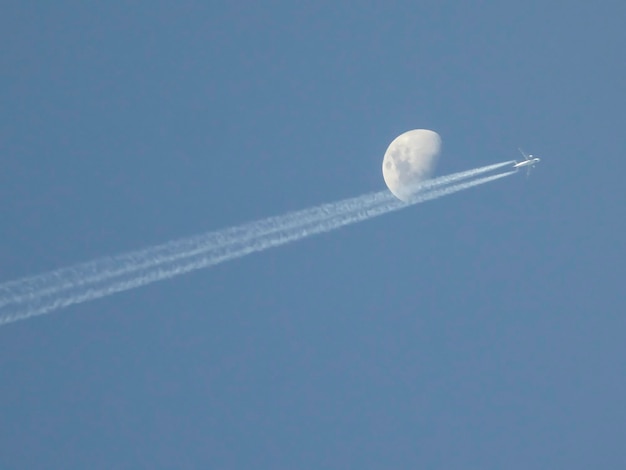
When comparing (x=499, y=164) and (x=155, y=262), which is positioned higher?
(x=499, y=164)

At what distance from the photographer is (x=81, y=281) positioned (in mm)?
75188

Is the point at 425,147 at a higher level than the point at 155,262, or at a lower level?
higher

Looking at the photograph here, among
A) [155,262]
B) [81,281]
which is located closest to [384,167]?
[155,262]

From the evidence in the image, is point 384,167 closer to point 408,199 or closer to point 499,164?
point 408,199

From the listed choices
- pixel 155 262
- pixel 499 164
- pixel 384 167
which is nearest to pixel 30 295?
pixel 155 262

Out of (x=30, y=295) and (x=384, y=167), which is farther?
(x=384, y=167)

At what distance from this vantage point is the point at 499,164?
95.7m

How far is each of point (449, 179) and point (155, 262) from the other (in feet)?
81.1

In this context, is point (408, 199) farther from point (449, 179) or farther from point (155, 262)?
point (155, 262)

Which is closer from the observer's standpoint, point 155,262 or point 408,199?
point 155,262

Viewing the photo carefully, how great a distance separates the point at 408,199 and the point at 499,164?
9.84m

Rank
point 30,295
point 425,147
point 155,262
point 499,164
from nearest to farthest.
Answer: point 30,295 → point 155,262 → point 425,147 → point 499,164

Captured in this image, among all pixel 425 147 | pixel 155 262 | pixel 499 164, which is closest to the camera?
pixel 155 262

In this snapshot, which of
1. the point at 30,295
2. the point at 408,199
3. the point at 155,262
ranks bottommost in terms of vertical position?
the point at 30,295
